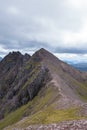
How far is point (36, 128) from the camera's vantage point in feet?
242

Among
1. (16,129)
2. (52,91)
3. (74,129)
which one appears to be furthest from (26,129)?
(52,91)

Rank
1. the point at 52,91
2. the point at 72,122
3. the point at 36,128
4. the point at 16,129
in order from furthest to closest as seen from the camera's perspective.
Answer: the point at 52,91 < the point at 16,129 < the point at 36,128 < the point at 72,122

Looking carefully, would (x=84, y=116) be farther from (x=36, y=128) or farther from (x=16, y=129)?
(x=16, y=129)

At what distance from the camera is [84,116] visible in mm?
77375

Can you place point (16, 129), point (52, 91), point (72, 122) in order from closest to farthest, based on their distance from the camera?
point (72, 122) < point (16, 129) < point (52, 91)

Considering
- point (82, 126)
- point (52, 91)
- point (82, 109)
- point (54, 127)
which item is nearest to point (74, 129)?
point (82, 126)

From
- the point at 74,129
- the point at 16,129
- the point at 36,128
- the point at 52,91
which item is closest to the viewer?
the point at 74,129

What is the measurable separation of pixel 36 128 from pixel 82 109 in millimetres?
19373

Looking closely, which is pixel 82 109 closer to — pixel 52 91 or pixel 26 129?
pixel 26 129

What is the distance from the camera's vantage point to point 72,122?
67812 mm

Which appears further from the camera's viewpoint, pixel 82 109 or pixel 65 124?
pixel 82 109

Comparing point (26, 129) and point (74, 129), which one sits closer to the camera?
point (74, 129)

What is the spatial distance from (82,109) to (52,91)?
109 meters

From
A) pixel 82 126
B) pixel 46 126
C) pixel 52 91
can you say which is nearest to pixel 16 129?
pixel 46 126
